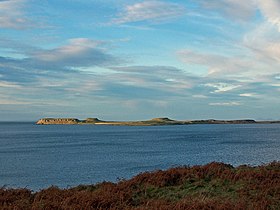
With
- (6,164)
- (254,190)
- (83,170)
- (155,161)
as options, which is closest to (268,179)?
(254,190)

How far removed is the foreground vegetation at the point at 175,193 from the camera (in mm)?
10828

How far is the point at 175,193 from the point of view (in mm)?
15258

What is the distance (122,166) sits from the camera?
57250 millimetres

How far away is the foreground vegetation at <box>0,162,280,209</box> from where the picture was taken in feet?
35.5

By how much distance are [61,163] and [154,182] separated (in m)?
49.2

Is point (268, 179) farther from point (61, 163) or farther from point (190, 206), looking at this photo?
point (61, 163)

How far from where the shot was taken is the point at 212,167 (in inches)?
767

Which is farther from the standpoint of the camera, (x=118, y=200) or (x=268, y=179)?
(x=268, y=179)

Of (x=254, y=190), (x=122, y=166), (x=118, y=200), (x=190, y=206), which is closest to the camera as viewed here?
(x=190, y=206)

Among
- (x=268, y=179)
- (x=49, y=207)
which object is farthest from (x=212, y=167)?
(x=49, y=207)

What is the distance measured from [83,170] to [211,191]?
40.7 m

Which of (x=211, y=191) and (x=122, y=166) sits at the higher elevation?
(x=211, y=191)

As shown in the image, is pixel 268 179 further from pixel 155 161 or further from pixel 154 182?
pixel 155 161

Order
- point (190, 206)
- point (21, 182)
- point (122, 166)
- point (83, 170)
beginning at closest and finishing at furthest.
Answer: point (190, 206), point (21, 182), point (83, 170), point (122, 166)
